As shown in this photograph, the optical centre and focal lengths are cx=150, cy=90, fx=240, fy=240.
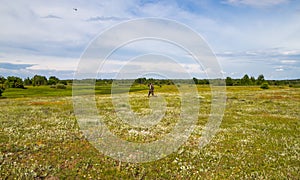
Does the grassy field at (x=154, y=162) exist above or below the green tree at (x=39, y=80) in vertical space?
below

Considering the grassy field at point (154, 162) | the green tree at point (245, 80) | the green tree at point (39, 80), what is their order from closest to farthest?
the grassy field at point (154, 162) → the green tree at point (39, 80) → the green tree at point (245, 80)

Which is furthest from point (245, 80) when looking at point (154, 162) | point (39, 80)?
point (154, 162)

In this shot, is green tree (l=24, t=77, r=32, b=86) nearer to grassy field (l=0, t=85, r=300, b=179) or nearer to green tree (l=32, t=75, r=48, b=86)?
green tree (l=32, t=75, r=48, b=86)

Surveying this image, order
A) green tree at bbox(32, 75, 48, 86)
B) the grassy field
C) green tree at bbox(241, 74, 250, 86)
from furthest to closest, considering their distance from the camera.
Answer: green tree at bbox(241, 74, 250, 86), green tree at bbox(32, 75, 48, 86), the grassy field

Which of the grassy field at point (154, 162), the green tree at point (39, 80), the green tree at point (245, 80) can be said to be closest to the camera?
the grassy field at point (154, 162)

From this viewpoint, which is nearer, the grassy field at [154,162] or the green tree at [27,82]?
the grassy field at [154,162]

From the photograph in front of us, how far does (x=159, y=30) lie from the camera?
18.4 meters

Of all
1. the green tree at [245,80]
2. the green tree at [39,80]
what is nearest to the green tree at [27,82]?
the green tree at [39,80]

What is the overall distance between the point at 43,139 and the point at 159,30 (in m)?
A: 11.3

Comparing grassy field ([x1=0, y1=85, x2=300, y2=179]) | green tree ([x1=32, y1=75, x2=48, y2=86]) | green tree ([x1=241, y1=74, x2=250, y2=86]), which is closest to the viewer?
grassy field ([x1=0, y1=85, x2=300, y2=179])

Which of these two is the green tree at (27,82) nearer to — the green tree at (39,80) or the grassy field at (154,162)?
the green tree at (39,80)

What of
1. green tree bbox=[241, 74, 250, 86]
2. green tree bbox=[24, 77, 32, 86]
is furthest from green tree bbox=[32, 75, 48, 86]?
green tree bbox=[241, 74, 250, 86]

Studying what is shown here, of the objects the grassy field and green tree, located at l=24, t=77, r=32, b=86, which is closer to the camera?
the grassy field

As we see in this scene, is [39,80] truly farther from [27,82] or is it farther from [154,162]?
[154,162]
